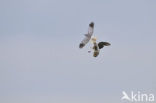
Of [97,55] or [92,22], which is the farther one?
[92,22]

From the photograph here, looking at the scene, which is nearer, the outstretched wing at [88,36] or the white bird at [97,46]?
the outstretched wing at [88,36]

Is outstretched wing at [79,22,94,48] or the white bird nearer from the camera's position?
outstretched wing at [79,22,94,48]

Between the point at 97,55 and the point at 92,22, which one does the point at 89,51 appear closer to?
the point at 97,55

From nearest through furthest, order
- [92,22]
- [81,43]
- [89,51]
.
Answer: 1. [81,43]
2. [89,51]
3. [92,22]

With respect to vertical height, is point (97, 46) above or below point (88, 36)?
below

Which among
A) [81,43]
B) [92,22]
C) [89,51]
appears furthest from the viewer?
[92,22]

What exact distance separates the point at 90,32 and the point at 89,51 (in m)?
1.54

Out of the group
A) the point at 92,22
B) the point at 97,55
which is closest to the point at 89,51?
the point at 97,55

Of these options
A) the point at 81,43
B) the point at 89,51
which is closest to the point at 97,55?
the point at 89,51

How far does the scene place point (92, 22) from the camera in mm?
25859

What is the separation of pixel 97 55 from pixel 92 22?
3.16m

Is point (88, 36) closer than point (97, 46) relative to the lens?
Yes

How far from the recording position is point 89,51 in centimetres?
2412

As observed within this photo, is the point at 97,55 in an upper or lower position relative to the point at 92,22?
lower
